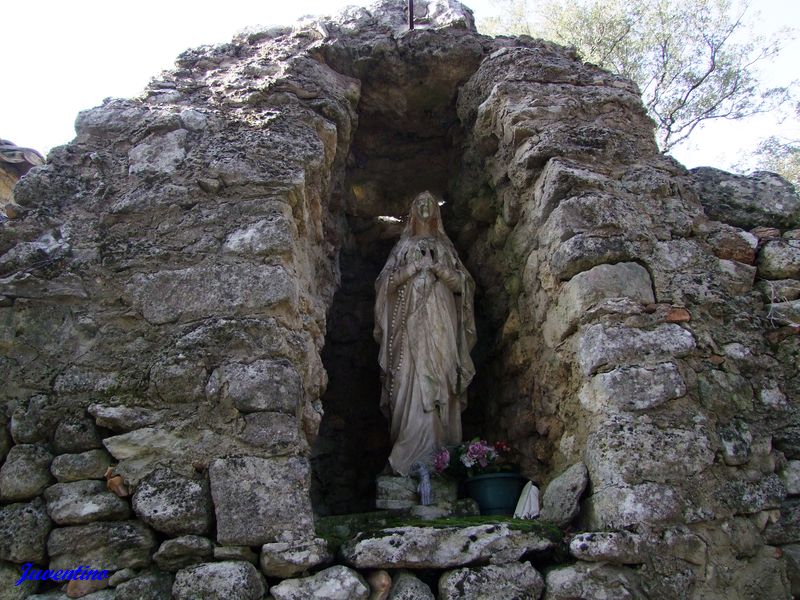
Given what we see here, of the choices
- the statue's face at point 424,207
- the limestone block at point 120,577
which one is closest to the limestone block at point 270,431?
the limestone block at point 120,577

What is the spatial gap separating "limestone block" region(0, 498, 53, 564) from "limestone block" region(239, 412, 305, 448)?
80 centimetres

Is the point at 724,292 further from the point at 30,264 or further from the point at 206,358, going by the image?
the point at 30,264

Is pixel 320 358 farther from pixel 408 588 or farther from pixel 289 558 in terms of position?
pixel 408 588

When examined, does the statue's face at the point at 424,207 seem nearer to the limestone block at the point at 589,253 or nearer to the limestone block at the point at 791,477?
the limestone block at the point at 589,253

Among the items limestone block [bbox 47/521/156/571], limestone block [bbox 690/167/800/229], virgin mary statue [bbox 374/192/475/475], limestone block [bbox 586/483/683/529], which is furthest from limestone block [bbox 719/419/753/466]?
limestone block [bbox 47/521/156/571]

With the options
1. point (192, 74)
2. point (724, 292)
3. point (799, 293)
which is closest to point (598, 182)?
point (724, 292)

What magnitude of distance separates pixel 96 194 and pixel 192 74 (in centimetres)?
120

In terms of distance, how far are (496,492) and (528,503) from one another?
0.33 m

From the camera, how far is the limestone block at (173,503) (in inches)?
105

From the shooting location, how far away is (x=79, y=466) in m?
2.81

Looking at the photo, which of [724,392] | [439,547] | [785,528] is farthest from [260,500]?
[785,528]

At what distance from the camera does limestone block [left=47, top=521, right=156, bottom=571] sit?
2.62 metres

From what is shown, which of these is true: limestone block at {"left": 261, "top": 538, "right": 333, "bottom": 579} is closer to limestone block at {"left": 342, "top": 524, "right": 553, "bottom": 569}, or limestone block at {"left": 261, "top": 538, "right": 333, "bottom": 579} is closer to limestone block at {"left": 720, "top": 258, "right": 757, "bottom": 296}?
limestone block at {"left": 342, "top": 524, "right": 553, "bottom": 569}

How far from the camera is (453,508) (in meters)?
3.71
